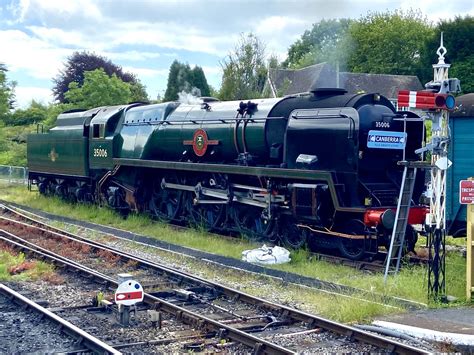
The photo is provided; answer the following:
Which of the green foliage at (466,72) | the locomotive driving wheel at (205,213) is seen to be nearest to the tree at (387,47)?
the green foliage at (466,72)

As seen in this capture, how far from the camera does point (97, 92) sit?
3597 cm

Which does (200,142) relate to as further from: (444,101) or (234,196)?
(444,101)

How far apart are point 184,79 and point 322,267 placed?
38.2 metres

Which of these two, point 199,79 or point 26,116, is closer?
point 199,79

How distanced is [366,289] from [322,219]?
8.69 feet

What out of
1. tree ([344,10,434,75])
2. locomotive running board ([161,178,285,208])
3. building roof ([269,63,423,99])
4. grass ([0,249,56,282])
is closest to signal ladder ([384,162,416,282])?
locomotive running board ([161,178,285,208])

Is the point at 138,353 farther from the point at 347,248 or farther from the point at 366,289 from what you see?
the point at 347,248

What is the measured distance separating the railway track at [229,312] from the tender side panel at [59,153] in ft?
29.3

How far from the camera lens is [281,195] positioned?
45.2 feet

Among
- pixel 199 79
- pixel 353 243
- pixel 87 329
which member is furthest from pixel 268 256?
pixel 199 79

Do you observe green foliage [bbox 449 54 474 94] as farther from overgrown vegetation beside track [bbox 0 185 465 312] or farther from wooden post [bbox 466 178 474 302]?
wooden post [bbox 466 178 474 302]

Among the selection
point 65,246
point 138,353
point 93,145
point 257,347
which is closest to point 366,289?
point 257,347

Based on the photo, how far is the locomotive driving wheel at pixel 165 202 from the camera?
17984 mm

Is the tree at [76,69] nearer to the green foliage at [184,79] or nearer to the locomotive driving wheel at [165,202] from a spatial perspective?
the green foliage at [184,79]
